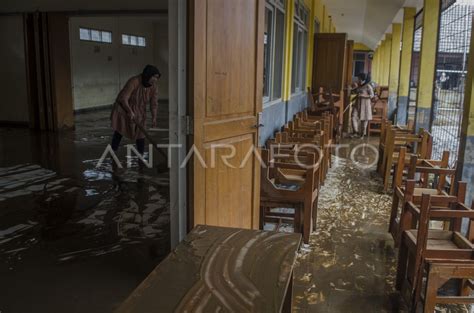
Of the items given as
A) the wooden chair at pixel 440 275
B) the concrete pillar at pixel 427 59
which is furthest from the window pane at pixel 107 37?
the wooden chair at pixel 440 275

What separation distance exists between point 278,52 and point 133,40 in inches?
365

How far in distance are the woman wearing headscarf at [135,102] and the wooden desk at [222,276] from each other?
3.54 m

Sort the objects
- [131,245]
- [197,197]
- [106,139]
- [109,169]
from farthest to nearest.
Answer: [106,139], [109,169], [131,245], [197,197]

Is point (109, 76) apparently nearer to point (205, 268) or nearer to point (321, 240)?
point (321, 240)

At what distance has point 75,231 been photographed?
12.0 feet

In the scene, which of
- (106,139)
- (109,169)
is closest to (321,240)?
(109,169)

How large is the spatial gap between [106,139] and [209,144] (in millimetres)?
5915

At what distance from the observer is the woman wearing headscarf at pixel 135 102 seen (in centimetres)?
536

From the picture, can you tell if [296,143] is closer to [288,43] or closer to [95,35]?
[288,43]

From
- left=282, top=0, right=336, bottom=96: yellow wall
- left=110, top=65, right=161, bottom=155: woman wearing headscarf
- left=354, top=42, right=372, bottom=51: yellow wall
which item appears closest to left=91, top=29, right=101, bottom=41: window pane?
left=282, top=0, right=336, bottom=96: yellow wall

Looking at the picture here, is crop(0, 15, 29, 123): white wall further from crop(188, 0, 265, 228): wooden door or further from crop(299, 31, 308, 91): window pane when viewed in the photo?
crop(188, 0, 265, 228): wooden door

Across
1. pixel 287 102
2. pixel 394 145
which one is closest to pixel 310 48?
pixel 287 102

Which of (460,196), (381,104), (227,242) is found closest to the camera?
(227,242)

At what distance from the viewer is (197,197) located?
8.41 feet
